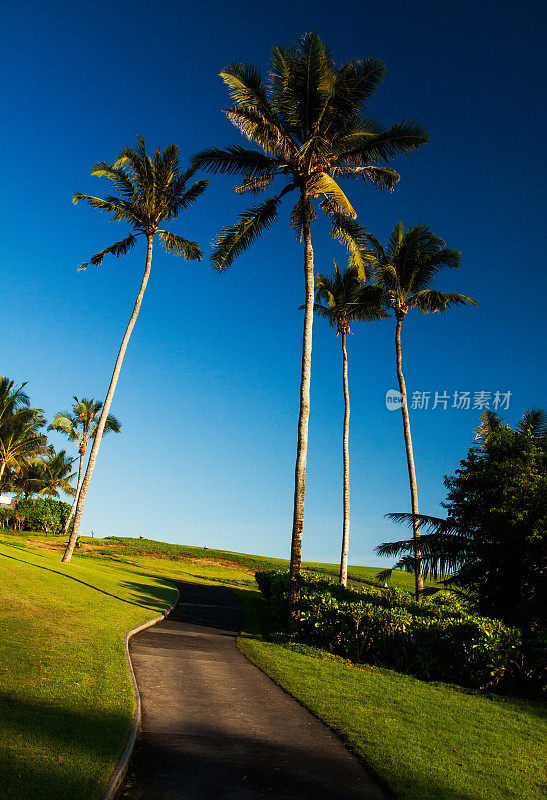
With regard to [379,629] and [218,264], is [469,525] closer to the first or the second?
[379,629]

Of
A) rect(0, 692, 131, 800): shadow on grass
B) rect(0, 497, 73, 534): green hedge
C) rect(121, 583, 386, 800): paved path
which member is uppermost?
rect(0, 497, 73, 534): green hedge

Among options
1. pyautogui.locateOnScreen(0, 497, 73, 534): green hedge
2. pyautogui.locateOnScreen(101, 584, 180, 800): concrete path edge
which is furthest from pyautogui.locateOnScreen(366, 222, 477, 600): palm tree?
pyautogui.locateOnScreen(0, 497, 73, 534): green hedge

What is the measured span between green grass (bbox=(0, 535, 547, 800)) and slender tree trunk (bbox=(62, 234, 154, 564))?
10109 mm

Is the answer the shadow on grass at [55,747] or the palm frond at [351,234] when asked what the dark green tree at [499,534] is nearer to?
the palm frond at [351,234]

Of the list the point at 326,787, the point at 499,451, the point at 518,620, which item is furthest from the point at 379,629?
the point at 326,787

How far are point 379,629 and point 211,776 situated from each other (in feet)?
30.1

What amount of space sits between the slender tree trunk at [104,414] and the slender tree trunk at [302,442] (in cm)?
1312

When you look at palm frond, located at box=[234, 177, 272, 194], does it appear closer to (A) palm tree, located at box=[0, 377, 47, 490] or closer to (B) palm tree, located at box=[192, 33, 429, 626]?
(B) palm tree, located at box=[192, 33, 429, 626]

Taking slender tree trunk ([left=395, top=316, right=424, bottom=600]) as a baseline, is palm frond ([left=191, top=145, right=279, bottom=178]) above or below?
above

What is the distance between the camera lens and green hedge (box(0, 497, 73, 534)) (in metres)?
54.7

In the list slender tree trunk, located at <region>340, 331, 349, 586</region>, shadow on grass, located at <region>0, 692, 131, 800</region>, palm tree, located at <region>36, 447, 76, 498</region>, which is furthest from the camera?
palm tree, located at <region>36, 447, 76, 498</region>

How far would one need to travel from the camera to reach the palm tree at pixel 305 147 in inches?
671

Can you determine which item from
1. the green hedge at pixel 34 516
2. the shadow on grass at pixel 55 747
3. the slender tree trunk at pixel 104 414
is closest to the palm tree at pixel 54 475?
the green hedge at pixel 34 516

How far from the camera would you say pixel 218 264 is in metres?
20.2
